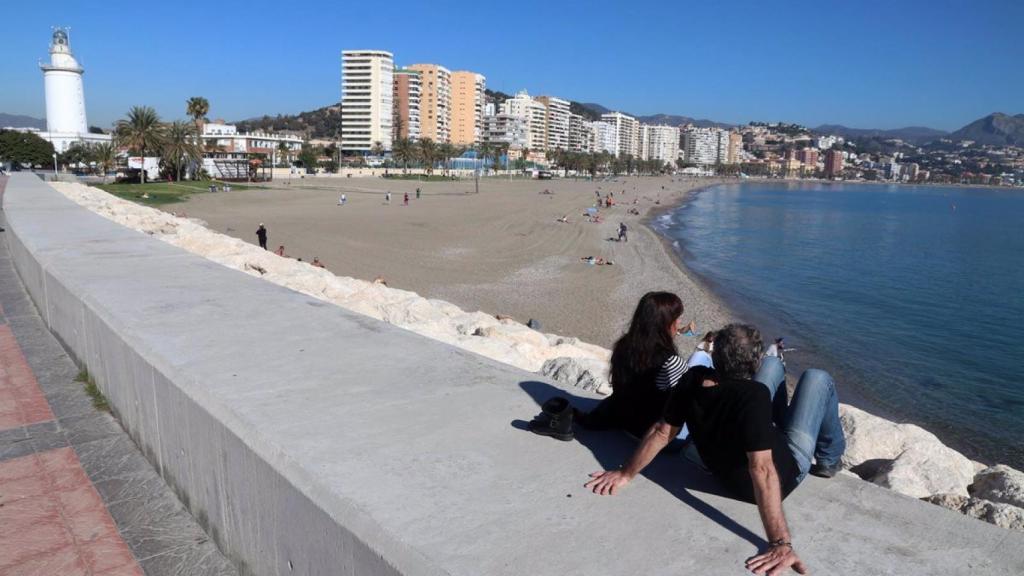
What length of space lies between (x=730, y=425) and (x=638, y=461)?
38 centimetres

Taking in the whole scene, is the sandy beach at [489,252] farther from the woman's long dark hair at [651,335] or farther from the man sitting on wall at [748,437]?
the man sitting on wall at [748,437]

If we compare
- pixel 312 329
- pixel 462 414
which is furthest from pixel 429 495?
pixel 312 329

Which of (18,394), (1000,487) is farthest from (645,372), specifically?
(18,394)

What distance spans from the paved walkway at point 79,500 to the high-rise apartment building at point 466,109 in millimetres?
169502

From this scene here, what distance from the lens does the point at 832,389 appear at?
10.8 ft

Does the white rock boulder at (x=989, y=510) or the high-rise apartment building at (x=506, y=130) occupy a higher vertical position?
the high-rise apartment building at (x=506, y=130)

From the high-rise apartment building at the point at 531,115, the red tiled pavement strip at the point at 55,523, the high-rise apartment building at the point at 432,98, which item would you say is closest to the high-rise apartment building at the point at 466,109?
the high-rise apartment building at the point at 432,98

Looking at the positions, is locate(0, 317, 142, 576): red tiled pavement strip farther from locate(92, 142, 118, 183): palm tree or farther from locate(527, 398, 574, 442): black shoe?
locate(92, 142, 118, 183): palm tree

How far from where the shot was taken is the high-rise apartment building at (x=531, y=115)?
604 feet

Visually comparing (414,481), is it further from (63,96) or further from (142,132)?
(63,96)

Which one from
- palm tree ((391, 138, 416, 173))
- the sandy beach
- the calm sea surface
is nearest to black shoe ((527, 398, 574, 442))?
the calm sea surface

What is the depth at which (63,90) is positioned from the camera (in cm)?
8331

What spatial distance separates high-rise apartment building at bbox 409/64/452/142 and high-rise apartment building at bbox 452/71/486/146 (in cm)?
525

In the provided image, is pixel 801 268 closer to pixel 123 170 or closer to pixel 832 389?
pixel 832 389
